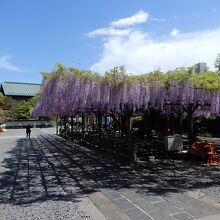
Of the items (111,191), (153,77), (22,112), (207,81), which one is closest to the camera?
(111,191)

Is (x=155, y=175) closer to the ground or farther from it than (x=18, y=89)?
closer to the ground

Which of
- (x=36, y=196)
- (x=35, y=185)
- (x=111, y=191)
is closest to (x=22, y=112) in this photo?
(x=35, y=185)

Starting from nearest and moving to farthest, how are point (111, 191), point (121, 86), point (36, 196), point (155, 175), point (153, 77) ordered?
point (36, 196) < point (111, 191) < point (155, 175) < point (121, 86) < point (153, 77)

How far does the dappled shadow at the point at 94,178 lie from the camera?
8766 mm

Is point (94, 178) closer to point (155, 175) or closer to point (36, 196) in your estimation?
point (155, 175)

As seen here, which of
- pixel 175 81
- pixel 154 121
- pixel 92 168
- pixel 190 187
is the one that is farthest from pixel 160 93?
pixel 154 121

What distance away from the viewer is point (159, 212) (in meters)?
6.82

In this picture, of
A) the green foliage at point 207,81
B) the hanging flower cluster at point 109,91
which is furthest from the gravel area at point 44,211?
the green foliage at point 207,81

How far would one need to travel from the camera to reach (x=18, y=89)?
99375mm

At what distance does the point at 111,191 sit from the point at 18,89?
308ft

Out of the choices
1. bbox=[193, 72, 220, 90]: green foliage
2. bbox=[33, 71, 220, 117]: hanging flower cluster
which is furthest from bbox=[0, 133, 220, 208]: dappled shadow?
bbox=[193, 72, 220, 90]: green foliage

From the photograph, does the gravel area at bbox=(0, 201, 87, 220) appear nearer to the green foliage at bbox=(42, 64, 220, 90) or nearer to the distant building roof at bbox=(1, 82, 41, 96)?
the green foliage at bbox=(42, 64, 220, 90)

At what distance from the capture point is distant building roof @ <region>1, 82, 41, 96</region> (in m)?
97.5

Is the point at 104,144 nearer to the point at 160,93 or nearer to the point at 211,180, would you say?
the point at 160,93
